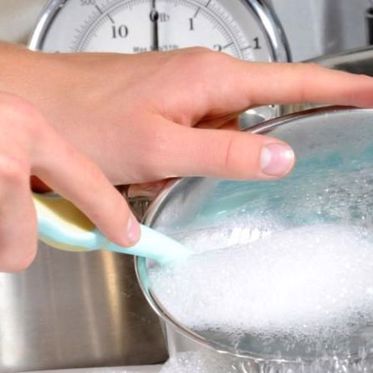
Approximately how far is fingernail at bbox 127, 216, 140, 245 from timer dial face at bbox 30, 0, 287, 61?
0.30 m

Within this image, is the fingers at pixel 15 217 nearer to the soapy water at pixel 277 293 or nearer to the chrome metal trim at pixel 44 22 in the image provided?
the soapy water at pixel 277 293

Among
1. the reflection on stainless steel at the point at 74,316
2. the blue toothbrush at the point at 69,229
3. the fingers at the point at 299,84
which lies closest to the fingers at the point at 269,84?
the fingers at the point at 299,84

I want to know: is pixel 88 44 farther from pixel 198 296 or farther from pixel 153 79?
pixel 198 296

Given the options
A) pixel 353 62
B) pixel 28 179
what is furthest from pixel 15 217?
pixel 353 62

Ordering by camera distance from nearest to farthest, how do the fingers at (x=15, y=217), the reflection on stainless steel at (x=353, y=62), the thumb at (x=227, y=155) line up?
the fingers at (x=15, y=217)
the thumb at (x=227, y=155)
the reflection on stainless steel at (x=353, y=62)

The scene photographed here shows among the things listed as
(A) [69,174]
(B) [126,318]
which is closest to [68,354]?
(B) [126,318]

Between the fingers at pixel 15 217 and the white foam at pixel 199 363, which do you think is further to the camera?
the white foam at pixel 199 363

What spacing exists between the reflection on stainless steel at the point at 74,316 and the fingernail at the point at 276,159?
26 centimetres

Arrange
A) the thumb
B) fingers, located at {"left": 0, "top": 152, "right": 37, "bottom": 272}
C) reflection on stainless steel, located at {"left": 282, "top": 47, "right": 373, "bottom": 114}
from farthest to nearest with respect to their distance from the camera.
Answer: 1. reflection on stainless steel, located at {"left": 282, "top": 47, "right": 373, "bottom": 114}
2. the thumb
3. fingers, located at {"left": 0, "top": 152, "right": 37, "bottom": 272}

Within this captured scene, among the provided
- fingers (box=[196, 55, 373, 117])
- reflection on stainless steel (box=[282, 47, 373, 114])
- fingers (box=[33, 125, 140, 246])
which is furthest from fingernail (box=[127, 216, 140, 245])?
reflection on stainless steel (box=[282, 47, 373, 114])

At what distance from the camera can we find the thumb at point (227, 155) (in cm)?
43

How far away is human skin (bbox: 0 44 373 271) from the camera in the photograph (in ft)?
1.47

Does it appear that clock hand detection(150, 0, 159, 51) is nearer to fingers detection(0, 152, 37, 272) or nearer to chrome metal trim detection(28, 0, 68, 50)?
chrome metal trim detection(28, 0, 68, 50)

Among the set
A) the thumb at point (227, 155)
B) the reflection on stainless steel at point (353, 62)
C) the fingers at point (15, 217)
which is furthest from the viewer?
the reflection on stainless steel at point (353, 62)
